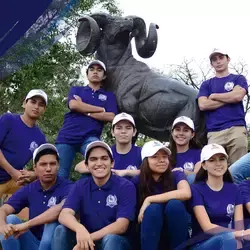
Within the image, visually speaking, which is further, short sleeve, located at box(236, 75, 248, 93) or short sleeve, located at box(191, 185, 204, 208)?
short sleeve, located at box(236, 75, 248, 93)

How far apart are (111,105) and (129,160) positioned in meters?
1.44

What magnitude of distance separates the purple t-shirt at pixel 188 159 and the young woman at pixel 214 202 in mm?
695

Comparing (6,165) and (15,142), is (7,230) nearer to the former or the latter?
(6,165)

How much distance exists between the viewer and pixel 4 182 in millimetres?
6168

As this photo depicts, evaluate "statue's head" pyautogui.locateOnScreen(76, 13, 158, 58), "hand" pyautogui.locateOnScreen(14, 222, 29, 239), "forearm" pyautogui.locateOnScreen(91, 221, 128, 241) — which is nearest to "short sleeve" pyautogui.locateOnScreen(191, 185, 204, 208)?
"forearm" pyautogui.locateOnScreen(91, 221, 128, 241)

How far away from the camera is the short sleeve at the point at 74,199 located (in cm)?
476

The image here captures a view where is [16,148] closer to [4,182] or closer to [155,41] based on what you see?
[4,182]

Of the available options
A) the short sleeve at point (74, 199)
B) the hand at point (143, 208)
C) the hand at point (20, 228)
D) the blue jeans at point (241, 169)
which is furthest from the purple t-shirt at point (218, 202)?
the hand at point (20, 228)

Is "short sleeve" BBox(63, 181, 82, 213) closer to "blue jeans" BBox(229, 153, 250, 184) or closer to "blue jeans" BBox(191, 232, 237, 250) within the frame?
"blue jeans" BBox(191, 232, 237, 250)

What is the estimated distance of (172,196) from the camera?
4598 mm

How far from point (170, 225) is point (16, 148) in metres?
2.29

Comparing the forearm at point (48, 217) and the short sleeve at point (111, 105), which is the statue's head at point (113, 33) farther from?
the forearm at point (48, 217)

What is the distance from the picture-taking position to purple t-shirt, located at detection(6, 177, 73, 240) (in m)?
5.18

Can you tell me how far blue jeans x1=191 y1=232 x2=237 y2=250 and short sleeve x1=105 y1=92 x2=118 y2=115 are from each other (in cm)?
270
